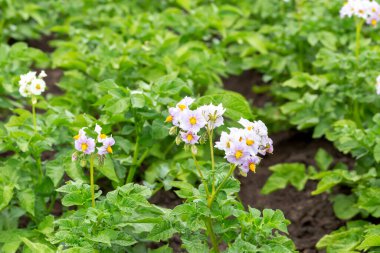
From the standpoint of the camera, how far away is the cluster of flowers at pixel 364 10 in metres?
3.73

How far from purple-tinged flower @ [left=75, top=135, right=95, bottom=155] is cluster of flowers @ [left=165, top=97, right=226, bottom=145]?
0.30m

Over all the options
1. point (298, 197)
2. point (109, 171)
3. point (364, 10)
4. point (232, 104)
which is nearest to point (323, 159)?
point (298, 197)

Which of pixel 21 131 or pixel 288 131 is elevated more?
pixel 288 131

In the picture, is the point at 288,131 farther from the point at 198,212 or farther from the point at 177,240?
the point at 198,212

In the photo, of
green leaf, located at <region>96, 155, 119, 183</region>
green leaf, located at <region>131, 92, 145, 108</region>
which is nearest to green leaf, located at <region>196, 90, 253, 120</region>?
green leaf, located at <region>131, 92, 145, 108</region>

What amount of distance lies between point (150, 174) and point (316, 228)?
2.92ft

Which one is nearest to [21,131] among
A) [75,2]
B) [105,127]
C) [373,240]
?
[105,127]

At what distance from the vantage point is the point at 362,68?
12.2 ft

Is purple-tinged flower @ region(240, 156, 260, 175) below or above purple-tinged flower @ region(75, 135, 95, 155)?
below

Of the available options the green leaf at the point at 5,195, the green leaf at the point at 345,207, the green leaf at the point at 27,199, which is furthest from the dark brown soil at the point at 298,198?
the green leaf at the point at 5,195

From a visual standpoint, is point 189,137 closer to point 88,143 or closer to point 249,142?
point 249,142

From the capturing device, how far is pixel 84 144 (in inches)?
96.1

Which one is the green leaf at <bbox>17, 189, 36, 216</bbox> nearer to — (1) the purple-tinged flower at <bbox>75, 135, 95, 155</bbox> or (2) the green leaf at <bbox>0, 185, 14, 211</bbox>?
(2) the green leaf at <bbox>0, 185, 14, 211</bbox>

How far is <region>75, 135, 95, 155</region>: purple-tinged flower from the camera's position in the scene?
95.9 inches
